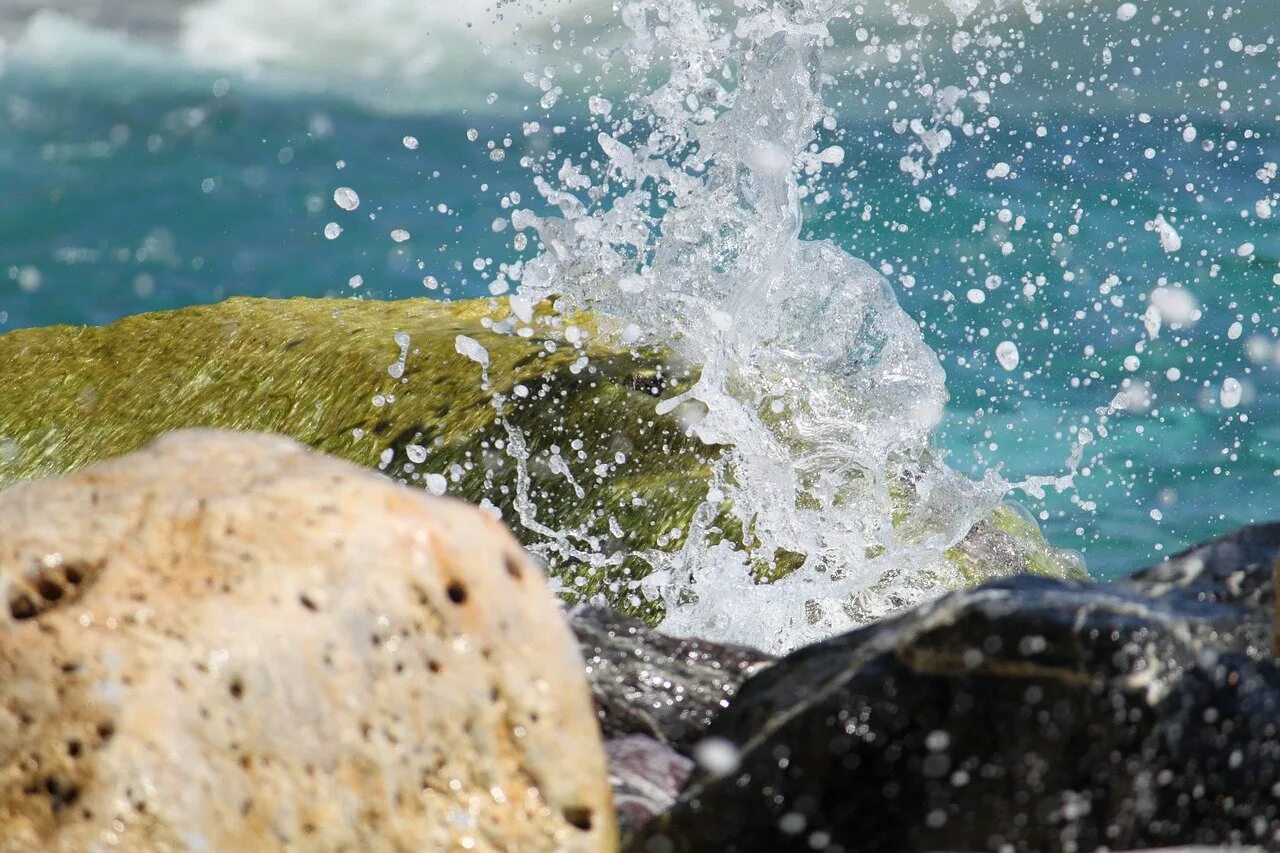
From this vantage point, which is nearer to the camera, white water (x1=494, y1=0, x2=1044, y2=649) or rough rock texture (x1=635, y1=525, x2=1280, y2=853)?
rough rock texture (x1=635, y1=525, x2=1280, y2=853)

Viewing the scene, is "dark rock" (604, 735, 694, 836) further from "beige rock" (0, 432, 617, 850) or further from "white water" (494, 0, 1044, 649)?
"white water" (494, 0, 1044, 649)

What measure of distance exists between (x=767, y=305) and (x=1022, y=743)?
3531 mm

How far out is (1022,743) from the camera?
2.57 meters

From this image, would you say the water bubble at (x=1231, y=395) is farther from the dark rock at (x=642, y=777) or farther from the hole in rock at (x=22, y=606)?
the hole in rock at (x=22, y=606)

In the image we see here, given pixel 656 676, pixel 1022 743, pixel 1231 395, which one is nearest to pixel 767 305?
pixel 656 676

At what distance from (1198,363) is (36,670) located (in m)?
11.6

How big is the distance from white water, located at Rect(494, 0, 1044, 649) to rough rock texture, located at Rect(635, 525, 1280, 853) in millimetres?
Answer: 2362

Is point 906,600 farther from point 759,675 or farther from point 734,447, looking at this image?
point 759,675

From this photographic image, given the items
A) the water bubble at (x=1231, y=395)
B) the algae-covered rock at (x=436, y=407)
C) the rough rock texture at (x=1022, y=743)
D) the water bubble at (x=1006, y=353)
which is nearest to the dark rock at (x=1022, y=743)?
the rough rock texture at (x=1022, y=743)

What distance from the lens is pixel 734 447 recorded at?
5.22 m

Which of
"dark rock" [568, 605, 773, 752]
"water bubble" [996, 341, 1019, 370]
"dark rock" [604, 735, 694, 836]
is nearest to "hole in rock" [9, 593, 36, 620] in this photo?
"dark rock" [604, 735, 694, 836]

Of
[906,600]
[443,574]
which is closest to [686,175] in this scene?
[906,600]

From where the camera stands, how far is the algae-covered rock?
207 inches

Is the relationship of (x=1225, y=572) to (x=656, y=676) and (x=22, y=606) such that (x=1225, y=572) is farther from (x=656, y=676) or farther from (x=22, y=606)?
(x=22, y=606)
